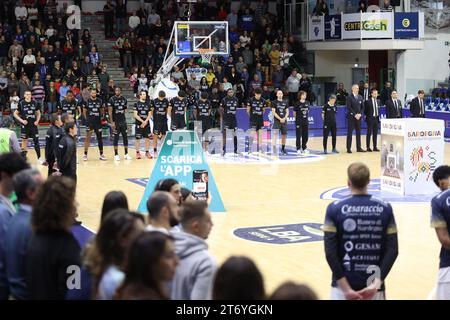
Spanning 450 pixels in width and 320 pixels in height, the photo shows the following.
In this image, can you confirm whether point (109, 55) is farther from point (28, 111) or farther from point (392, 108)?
point (392, 108)

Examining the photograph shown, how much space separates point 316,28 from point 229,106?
527 inches

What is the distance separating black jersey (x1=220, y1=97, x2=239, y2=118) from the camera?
2309 centimetres

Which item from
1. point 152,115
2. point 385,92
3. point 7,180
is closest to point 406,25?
point 385,92

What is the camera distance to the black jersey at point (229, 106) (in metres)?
23.1

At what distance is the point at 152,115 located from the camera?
2380 cm

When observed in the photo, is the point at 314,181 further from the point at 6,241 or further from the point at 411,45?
the point at 411,45

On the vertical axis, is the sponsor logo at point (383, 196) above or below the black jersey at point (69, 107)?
below

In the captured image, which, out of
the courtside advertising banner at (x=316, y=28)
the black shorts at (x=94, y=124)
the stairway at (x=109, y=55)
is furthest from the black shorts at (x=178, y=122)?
the courtside advertising banner at (x=316, y=28)

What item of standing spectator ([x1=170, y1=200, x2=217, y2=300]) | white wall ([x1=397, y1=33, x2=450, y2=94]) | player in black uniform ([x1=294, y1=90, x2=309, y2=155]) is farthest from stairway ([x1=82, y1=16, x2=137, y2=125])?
standing spectator ([x1=170, y1=200, x2=217, y2=300])

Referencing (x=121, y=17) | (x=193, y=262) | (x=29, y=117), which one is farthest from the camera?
(x=121, y=17)

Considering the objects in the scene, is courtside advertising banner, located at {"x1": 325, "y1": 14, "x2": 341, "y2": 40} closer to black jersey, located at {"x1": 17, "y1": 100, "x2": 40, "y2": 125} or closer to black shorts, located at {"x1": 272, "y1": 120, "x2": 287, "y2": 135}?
black shorts, located at {"x1": 272, "y1": 120, "x2": 287, "y2": 135}

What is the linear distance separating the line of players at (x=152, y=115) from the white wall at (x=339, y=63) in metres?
12.6

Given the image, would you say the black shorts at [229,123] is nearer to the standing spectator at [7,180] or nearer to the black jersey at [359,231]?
the standing spectator at [7,180]
